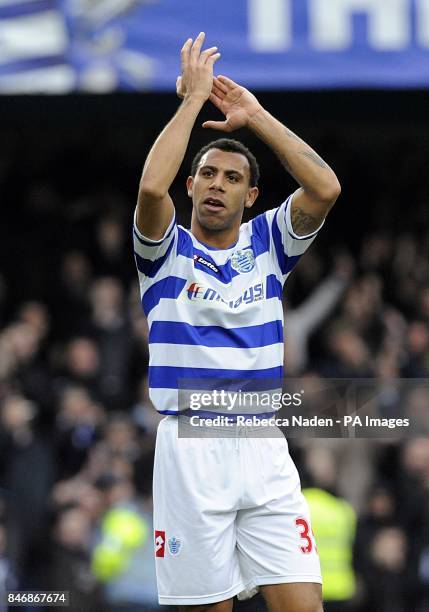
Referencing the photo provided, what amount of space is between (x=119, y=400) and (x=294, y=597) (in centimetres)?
539

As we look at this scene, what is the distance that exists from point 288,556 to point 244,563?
19 cm

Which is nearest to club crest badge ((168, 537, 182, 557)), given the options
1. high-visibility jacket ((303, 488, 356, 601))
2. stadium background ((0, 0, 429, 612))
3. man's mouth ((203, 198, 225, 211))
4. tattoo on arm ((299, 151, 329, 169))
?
man's mouth ((203, 198, 225, 211))

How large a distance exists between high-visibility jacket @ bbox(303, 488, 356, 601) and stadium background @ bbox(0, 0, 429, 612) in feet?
0.17

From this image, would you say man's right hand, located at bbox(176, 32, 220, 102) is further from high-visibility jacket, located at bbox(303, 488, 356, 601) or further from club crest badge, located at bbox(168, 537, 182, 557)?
high-visibility jacket, located at bbox(303, 488, 356, 601)

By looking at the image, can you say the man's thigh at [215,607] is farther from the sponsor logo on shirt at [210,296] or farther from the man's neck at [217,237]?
the man's neck at [217,237]

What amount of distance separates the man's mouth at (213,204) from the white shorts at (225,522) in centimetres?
88

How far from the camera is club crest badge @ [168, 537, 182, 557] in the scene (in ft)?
16.7

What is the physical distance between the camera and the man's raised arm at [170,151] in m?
5.02

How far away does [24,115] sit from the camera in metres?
12.0

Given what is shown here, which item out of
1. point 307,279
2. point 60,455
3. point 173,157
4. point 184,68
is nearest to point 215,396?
point 173,157

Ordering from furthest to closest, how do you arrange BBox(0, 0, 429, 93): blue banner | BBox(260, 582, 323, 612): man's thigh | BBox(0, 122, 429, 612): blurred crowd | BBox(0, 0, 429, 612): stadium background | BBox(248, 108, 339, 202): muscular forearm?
BBox(0, 0, 429, 93): blue banner → BBox(0, 0, 429, 612): stadium background → BBox(0, 122, 429, 612): blurred crowd → BBox(248, 108, 339, 202): muscular forearm → BBox(260, 582, 323, 612): man's thigh

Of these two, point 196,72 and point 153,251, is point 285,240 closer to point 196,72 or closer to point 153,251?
point 153,251

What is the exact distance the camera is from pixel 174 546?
510 cm

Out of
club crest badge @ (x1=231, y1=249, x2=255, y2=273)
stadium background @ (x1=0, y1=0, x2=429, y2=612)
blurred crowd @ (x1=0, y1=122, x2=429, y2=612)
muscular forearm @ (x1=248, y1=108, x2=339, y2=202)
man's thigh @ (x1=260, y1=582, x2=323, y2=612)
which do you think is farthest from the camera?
stadium background @ (x1=0, y1=0, x2=429, y2=612)
